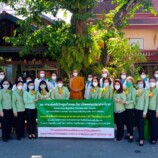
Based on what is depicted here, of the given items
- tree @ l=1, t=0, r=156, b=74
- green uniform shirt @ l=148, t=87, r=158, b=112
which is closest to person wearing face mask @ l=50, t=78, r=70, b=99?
green uniform shirt @ l=148, t=87, r=158, b=112

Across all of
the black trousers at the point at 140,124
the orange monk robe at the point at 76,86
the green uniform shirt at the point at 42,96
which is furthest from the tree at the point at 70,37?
the black trousers at the point at 140,124

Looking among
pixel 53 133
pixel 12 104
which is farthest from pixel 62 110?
pixel 12 104

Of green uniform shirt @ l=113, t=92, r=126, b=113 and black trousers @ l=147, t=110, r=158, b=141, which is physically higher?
green uniform shirt @ l=113, t=92, r=126, b=113

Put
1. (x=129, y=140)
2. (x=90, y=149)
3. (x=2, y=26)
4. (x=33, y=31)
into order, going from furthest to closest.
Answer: (x=2, y=26), (x=33, y=31), (x=129, y=140), (x=90, y=149)

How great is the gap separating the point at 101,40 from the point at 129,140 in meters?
5.54

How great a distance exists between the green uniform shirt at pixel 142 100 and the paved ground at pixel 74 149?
Answer: 90 cm

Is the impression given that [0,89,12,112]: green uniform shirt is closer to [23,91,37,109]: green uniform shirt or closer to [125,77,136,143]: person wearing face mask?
[23,91,37,109]: green uniform shirt

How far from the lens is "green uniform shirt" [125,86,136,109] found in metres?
7.08

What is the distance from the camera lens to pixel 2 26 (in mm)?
13047

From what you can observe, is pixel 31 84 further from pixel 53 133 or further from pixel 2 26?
pixel 2 26

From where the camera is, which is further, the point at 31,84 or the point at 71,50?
the point at 71,50

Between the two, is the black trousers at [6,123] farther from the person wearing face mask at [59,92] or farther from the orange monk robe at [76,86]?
the orange monk robe at [76,86]

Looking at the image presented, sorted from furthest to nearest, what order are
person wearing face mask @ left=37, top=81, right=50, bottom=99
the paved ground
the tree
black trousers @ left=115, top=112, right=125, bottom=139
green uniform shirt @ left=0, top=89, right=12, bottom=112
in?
the tree → person wearing face mask @ left=37, top=81, right=50, bottom=99 → green uniform shirt @ left=0, top=89, right=12, bottom=112 → black trousers @ left=115, top=112, right=125, bottom=139 → the paved ground

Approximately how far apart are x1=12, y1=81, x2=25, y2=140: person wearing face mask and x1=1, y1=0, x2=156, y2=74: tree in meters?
3.25
